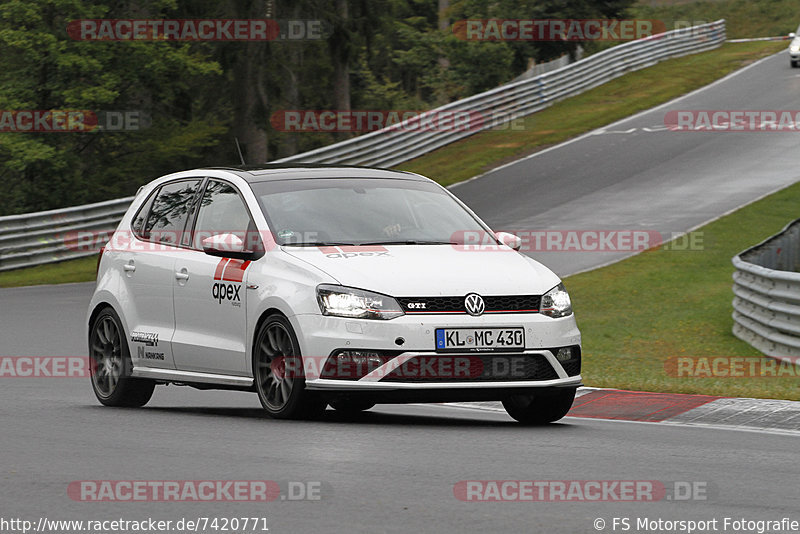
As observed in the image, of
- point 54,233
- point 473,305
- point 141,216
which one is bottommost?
point 54,233

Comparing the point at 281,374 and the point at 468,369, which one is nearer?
the point at 468,369

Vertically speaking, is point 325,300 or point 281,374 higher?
point 325,300

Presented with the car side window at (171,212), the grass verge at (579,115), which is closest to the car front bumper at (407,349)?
the car side window at (171,212)

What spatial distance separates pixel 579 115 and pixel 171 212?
28947 millimetres

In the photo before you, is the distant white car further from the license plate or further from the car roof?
the license plate

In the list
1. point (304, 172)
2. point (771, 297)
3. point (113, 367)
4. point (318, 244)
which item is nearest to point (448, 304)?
point (318, 244)

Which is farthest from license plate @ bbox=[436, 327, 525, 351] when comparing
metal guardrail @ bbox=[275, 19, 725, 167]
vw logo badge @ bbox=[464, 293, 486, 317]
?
metal guardrail @ bbox=[275, 19, 725, 167]

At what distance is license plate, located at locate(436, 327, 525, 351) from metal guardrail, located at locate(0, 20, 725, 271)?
20505mm

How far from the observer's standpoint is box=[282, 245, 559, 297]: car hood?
9.13 metres

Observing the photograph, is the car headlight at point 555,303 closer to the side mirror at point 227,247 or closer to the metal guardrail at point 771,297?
the side mirror at point 227,247

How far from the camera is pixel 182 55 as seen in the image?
3472 cm

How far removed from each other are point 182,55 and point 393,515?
2949 centimetres

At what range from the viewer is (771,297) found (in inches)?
640

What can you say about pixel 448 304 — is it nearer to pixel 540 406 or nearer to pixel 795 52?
pixel 540 406
